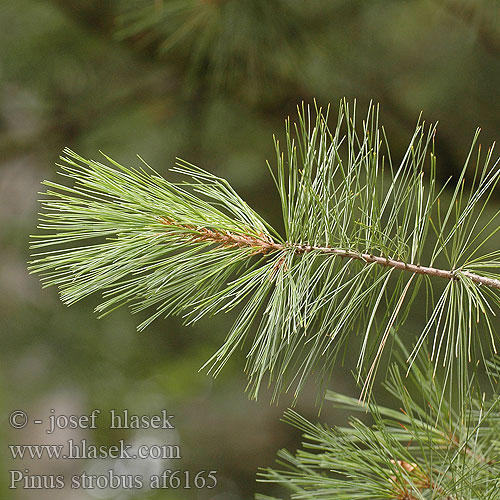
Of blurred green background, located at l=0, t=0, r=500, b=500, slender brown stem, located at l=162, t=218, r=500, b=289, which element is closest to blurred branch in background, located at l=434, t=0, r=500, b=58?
blurred green background, located at l=0, t=0, r=500, b=500

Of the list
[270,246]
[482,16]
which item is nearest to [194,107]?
[482,16]

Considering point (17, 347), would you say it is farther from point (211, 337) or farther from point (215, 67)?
point (215, 67)

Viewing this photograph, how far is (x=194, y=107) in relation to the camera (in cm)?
168

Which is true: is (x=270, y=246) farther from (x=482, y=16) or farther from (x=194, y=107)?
(x=194, y=107)

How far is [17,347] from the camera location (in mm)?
1906

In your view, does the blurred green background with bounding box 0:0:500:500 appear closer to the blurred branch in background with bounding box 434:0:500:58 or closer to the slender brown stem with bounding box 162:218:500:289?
the blurred branch in background with bounding box 434:0:500:58

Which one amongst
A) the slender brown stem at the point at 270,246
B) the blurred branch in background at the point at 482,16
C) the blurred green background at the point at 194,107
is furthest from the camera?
the blurred green background at the point at 194,107

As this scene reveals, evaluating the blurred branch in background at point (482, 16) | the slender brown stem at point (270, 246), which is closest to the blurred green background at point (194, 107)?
the blurred branch in background at point (482, 16)

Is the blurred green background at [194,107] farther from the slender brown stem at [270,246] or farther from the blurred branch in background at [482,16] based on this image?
the slender brown stem at [270,246]

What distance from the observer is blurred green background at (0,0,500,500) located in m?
1.40

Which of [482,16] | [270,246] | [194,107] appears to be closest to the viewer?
[270,246]

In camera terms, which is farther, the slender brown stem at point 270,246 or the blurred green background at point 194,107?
the blurred green background at point 194,107

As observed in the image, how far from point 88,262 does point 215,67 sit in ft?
3.29

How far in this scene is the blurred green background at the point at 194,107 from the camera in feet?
4.58
